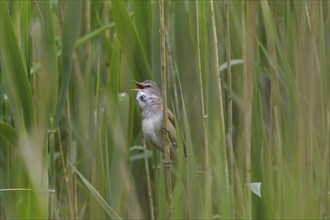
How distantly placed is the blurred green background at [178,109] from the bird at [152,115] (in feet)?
0.22

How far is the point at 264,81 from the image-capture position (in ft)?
11.1

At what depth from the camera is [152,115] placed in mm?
3035

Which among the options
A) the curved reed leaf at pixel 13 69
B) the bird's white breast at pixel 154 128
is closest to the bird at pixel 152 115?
the bird's white breast at pixel 154 128

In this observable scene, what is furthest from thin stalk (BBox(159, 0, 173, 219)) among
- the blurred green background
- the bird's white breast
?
the bird's white breast

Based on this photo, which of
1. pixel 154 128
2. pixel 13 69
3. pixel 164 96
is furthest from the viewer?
pixel 154 128

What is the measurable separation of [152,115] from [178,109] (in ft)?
0.36

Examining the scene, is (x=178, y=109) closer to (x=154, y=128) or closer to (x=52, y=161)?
(x=154, y=128)

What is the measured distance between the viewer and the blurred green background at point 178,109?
2.37 m

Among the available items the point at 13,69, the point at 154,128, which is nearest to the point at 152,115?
the point at 154,128

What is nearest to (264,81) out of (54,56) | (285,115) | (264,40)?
(264,40)

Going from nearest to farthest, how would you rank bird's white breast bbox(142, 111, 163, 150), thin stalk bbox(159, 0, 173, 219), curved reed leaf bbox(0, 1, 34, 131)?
thin stalk bbox(159, 0, 173, 219)
curved reed leaf bbox(0, 1, 34, 131)
bird's white breast bbox(142, 111, 163, 150)

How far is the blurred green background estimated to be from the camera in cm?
237

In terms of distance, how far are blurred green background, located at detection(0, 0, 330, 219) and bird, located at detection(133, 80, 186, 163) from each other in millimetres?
68

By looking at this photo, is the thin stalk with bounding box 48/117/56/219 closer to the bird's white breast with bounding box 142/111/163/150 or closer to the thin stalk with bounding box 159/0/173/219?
the bird's white breast with bounding box 142/111/163/150
